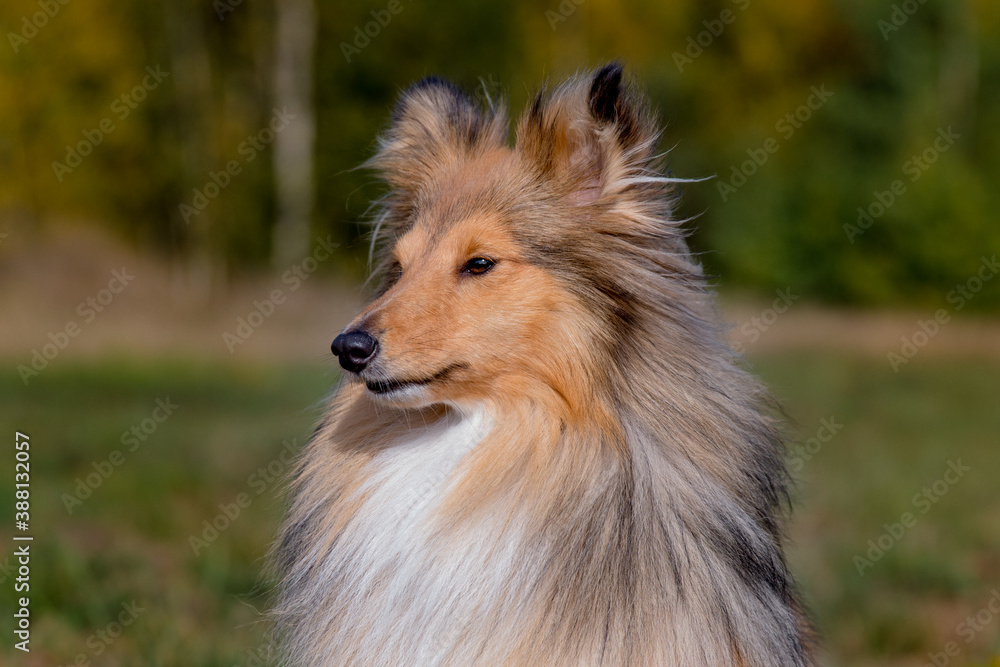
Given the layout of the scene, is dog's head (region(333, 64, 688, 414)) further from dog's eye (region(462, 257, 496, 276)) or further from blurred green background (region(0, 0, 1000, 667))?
blurred green background (region(0, 0, 1000, 667))

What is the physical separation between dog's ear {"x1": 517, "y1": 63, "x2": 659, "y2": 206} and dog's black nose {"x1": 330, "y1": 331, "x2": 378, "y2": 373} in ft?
2.91

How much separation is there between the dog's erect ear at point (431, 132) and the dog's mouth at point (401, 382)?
3.26 feet

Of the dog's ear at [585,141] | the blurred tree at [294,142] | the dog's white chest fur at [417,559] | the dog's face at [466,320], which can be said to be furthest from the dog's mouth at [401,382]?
the blurred tree at [294,142]

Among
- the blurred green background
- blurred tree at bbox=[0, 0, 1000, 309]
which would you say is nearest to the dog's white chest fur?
the blurred green background

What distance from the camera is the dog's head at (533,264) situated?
3.15 m

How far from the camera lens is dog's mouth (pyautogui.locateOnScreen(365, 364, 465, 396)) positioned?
315 cm

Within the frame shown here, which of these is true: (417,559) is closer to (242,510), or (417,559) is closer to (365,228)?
(242,510)

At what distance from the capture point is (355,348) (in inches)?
122

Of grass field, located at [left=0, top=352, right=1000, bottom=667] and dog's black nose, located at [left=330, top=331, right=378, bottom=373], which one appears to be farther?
grass field, located at [left=0, top=352, right=1000, bottom=667]

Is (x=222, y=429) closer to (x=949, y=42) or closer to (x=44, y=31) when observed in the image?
(x=44, y=31)

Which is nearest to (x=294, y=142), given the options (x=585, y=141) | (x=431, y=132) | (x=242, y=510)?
(x=242, y=510)

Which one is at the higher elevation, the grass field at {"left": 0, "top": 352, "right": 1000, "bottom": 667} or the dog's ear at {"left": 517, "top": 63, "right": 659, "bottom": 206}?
the dog's ear at {"left": 517, "top": 63, "right": 659, "bottom": 206}

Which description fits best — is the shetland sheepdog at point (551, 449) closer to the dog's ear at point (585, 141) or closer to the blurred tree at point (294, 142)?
the dog's ear at point (585, 141)

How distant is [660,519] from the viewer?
304 centimetres
